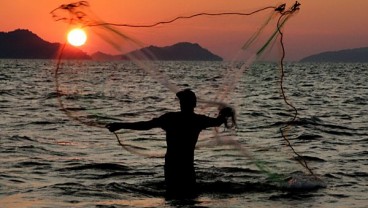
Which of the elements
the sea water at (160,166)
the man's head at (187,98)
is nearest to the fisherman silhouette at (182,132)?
the man's head at (187,98)

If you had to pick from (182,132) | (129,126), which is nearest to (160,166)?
(182,132)

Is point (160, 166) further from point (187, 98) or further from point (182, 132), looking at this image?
point (187, 98)

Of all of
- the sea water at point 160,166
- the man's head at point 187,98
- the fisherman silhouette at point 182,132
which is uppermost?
the man's head at point 187,98

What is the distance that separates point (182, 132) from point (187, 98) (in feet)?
2.30

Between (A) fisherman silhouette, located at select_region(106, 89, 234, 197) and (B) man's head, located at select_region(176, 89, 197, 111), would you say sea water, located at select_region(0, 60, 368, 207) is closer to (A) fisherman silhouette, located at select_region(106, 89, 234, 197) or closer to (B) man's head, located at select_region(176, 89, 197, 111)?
(A) fisherman silhouette, located at select_region(106, 89, 234, 197)

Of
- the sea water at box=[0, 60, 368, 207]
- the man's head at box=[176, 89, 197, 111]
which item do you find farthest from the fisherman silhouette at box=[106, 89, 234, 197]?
the sea water at box=[0, 60, 368, 207]

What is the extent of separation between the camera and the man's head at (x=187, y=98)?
1035cm

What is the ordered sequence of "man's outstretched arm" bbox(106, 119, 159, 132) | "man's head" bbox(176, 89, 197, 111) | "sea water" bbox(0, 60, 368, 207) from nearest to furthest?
1. "man's outstretched arm" bbox(106, 119, 159, 132)
2. "man's head" bbox(176, 89, 197, 111)
3. "sea water" bbox(0, 60, 368, 207)

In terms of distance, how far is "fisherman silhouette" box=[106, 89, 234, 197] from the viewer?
10383mm

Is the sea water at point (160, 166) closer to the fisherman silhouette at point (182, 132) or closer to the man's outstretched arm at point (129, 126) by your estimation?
the fisherman silhouette at point (182, 132)

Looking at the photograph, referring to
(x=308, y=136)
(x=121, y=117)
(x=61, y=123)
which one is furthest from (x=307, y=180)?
(x=121, y=117)

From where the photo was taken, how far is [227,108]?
10.8 m

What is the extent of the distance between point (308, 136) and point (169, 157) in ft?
41.1

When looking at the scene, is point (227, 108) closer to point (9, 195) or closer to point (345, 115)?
point (9, 195)
